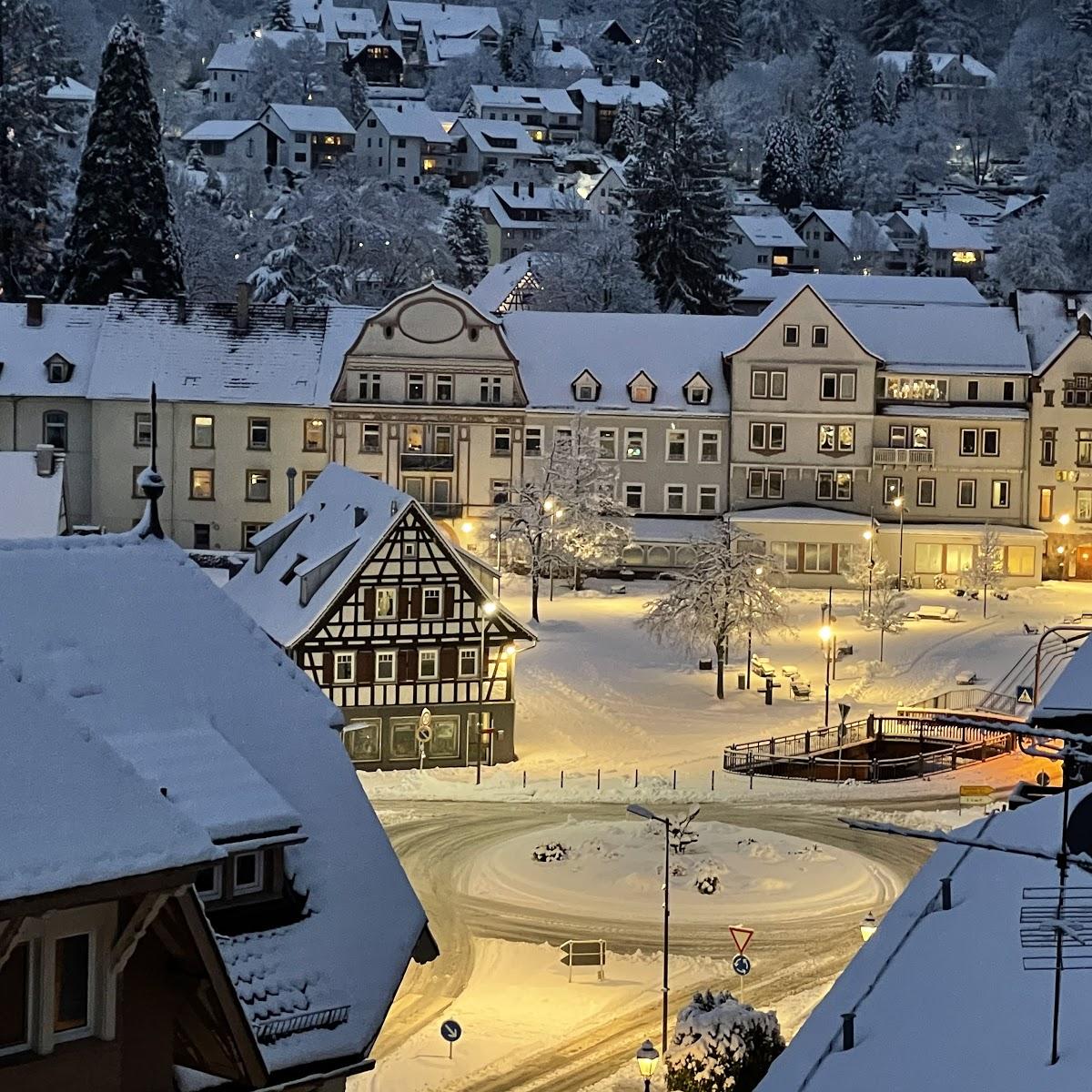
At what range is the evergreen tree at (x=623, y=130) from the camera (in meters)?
152

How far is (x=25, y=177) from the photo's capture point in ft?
308

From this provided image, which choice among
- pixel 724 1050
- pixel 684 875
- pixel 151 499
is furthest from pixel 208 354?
pixel 151 499

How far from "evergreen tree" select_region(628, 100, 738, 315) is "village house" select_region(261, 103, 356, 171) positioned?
51.2m

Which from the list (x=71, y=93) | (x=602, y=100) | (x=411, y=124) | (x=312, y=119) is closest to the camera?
(x=312, y=119)

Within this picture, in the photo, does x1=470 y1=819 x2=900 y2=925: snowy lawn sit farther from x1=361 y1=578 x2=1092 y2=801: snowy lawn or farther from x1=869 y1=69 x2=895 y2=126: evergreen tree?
x1=869 y1=69 x2=895 y2=126: evergreen tree

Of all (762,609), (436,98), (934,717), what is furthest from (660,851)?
(436,98)

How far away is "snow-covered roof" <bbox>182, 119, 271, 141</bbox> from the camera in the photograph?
146875mm

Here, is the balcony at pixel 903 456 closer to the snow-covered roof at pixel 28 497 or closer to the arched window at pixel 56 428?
the arched window at pixel 56 428

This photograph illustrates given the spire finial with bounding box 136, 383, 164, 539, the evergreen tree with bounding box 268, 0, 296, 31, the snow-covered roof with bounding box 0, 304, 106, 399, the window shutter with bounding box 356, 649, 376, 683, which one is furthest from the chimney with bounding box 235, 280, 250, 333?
the evergreen tree with bounding box 268, 0, 296, 31

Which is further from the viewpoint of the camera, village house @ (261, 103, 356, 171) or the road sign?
village house @ (261, 103, 356, 171)

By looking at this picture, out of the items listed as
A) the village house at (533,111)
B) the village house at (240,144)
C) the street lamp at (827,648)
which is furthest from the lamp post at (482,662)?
the village house at (533,111)

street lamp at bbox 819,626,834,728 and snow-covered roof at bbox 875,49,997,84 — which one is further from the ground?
snow-covered roof at bbox 875,49,997,84

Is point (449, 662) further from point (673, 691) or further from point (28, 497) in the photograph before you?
point (28, 497)

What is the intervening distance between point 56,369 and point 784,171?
3576 inches
